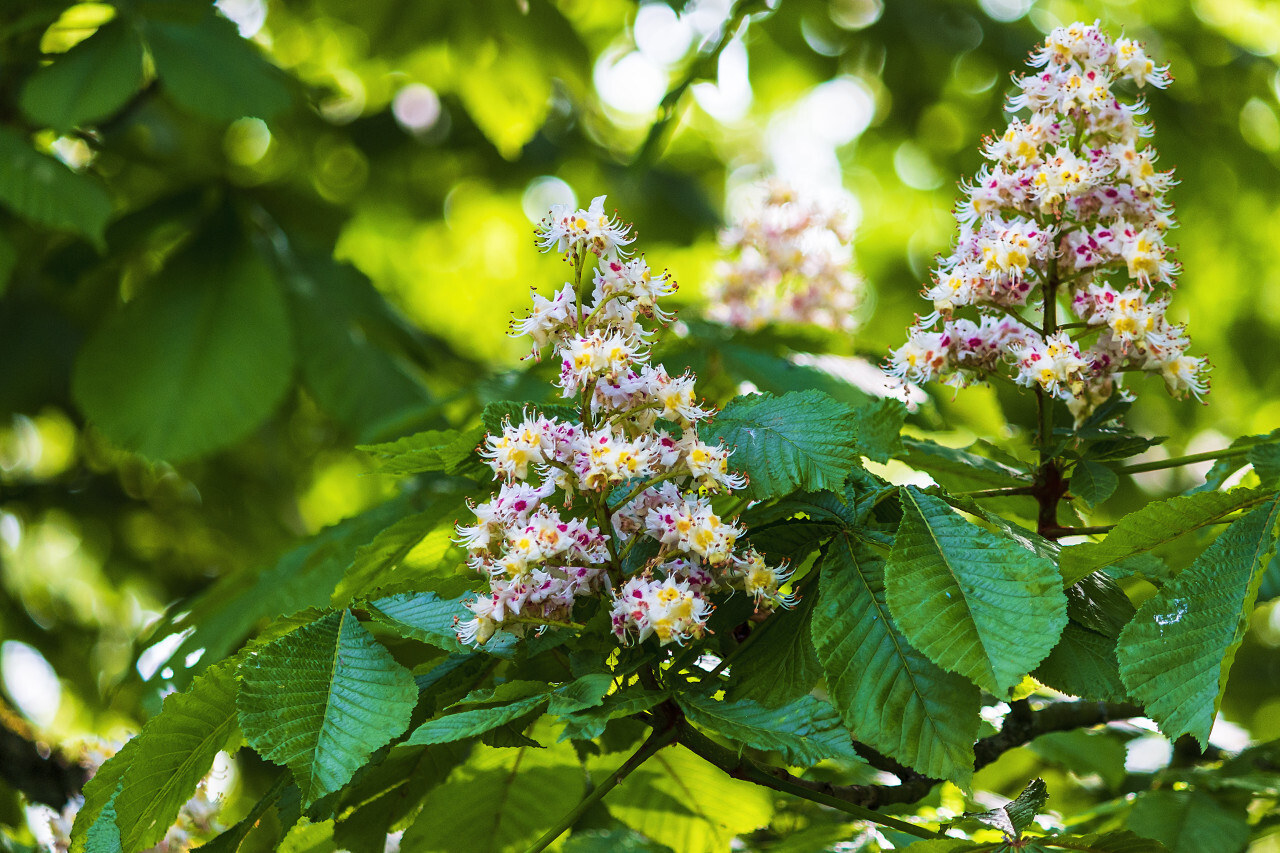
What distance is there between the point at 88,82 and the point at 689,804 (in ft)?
7.20

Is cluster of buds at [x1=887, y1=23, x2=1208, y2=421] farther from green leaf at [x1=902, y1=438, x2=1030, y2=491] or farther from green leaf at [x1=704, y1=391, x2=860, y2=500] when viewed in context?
green leaf at [x1=704, y1=391, x2=860, y2=500]

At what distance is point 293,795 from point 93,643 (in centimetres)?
381

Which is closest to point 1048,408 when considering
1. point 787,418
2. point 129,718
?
point 787,418

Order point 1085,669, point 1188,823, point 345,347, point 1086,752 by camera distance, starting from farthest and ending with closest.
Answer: point 345,347 → point 1086,752 → point 1188,823 → point 1085,669

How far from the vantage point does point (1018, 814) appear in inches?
52.0

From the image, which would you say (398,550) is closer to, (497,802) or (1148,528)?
(497,802)

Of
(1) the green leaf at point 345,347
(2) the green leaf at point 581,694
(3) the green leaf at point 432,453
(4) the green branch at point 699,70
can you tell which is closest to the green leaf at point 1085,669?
(2) the green leaf at point 581,694

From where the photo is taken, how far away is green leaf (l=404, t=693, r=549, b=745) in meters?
1.08

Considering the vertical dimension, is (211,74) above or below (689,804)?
above

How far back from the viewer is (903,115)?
5387 mm

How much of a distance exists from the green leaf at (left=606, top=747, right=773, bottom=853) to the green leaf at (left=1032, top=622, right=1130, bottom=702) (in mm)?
784

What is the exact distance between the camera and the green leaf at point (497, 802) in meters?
1.66

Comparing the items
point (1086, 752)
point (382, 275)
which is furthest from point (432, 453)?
point (382, 275)

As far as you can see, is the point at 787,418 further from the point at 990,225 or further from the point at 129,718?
the point at 129,718
